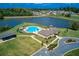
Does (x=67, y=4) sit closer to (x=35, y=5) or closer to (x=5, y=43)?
(x=35, y=5)

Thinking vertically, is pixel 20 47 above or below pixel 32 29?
below

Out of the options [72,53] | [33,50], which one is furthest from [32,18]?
[72,53]

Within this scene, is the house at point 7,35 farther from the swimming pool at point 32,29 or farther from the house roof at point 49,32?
the house roof at point 49,32

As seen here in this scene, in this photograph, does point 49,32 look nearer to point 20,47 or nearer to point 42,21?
point 42,21

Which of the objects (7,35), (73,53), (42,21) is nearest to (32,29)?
(42,21)

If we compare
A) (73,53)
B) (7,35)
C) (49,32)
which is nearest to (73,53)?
(73,53)

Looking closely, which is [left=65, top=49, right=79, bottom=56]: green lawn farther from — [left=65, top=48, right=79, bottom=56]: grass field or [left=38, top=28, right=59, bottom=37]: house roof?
[left=38, top=28, right=59, bottom=37]: house roof

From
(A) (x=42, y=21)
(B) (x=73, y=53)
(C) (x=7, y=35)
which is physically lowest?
(B) (x=73, y=53)

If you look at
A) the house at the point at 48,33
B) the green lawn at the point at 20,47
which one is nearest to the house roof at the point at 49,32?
the house at the point at 48,33
